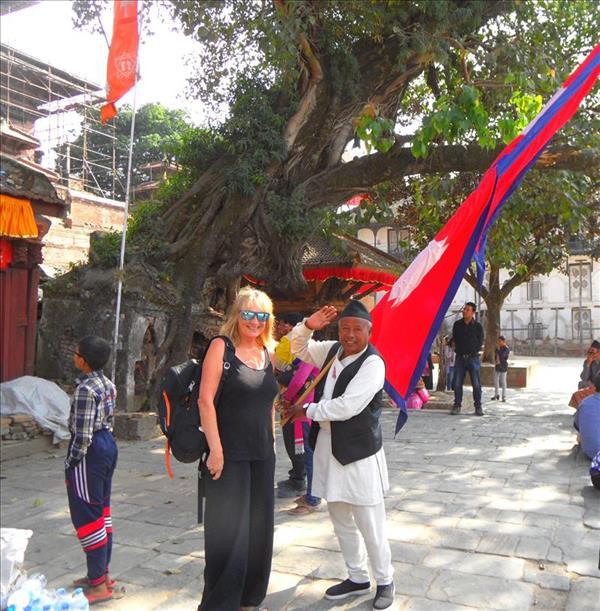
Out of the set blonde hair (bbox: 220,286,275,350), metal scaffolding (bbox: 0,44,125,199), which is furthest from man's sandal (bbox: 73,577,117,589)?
metal scaffolding (bbox: 0,44,125,199)

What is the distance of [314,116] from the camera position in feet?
34.3

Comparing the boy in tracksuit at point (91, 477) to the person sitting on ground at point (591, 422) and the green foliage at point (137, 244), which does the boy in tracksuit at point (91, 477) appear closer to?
the person sitting on ground at point (591, 422)

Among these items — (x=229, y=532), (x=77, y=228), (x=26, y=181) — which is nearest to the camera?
(x=229, y=532)

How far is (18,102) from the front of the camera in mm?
24750

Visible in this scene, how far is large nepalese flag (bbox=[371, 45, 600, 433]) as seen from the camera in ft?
12.5

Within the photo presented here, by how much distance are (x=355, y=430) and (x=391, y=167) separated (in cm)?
777

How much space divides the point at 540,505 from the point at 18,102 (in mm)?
26205

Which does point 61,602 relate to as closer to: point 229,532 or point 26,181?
point 229,532

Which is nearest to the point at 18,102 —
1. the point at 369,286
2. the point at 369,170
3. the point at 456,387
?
the point at 369,286

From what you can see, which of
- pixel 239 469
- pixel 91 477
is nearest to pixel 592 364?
pixel 239 469

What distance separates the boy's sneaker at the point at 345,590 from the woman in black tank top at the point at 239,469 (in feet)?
1.45

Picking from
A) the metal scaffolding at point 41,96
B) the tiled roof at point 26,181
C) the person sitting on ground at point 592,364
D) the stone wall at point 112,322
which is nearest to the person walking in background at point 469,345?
the person sitting on ground at point 592,364

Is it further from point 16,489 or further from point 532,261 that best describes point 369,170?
point 532,261

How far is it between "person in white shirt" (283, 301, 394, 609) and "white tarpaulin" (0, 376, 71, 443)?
5.59m
